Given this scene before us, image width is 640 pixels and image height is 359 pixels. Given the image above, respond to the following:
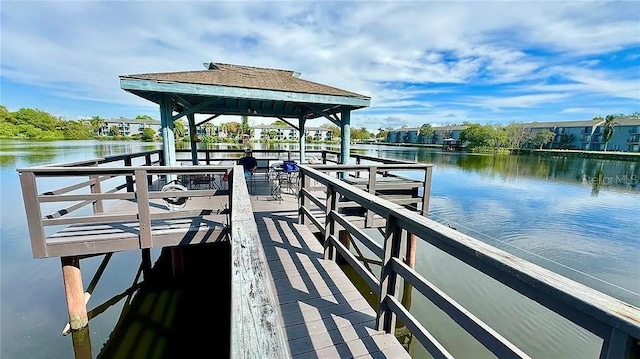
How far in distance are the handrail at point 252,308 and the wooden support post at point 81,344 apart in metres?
4.84

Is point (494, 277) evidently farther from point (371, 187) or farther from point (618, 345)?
point (371, 187)

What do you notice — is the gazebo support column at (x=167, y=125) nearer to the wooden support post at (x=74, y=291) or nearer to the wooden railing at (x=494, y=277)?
the wooden support post at (x=74, y=291)

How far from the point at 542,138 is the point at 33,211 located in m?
69.9

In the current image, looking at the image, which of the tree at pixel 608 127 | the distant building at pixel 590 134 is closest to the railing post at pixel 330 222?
the tree at pixel 608 127

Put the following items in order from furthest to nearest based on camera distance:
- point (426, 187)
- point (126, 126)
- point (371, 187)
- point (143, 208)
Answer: point (126, 126) → point (426, 187) → point (371, 187) → point (143, 208)

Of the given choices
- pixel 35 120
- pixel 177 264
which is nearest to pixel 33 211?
pixel 177 264

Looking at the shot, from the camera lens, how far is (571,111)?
91188mm

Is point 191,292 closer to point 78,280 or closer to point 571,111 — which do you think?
point 78,280

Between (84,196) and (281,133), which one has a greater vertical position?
(281,133)

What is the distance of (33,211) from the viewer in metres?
3.23

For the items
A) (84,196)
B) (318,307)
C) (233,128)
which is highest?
(233,128)

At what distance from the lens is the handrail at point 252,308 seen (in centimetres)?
65

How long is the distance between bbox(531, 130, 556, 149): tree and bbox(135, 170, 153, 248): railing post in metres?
68.7

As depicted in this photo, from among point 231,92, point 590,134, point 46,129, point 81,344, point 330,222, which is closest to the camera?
point 330,222
